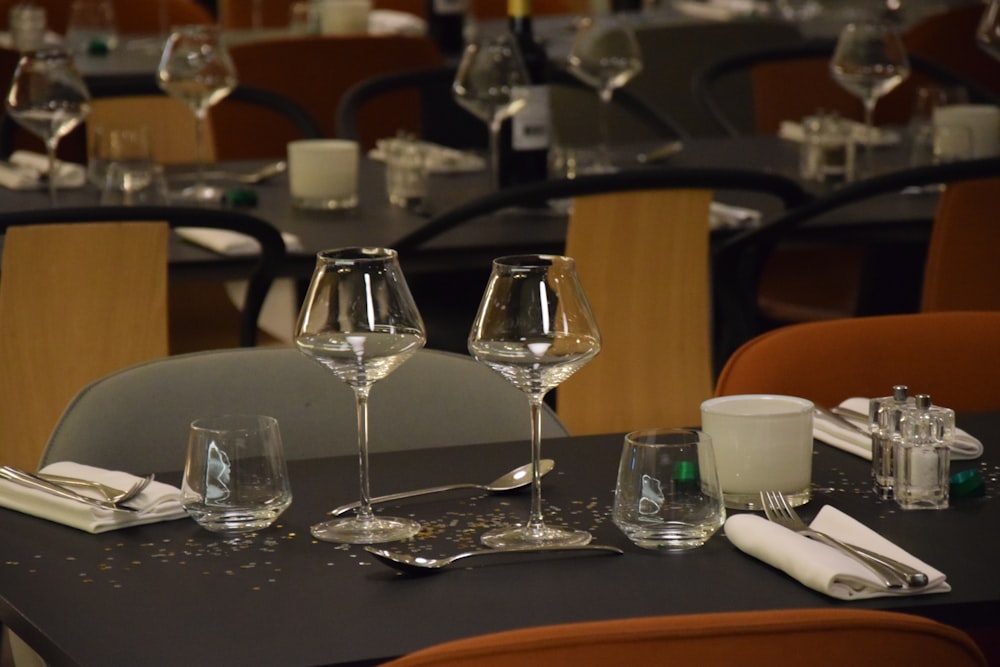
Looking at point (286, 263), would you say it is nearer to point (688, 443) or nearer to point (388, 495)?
point (388, 495)

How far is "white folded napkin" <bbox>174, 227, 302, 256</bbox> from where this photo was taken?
2602 millimetres

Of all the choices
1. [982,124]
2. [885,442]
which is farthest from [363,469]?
[982,124]

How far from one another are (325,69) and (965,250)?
2175 millimetres

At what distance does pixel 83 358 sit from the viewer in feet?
8.04

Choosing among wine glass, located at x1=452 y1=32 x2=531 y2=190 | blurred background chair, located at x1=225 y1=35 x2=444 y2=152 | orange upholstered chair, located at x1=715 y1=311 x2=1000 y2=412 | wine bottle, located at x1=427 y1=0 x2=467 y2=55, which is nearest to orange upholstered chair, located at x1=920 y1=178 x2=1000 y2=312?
wine glass, located at x1=452 y1=32 x2=531 y2=190

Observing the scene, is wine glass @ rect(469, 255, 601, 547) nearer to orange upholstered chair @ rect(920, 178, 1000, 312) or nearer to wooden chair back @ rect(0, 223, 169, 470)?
wooden chair back @ rect(0, 223, 169, 470)

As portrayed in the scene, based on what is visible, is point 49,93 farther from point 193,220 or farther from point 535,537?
point 535,537

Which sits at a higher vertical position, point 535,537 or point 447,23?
point 447,23

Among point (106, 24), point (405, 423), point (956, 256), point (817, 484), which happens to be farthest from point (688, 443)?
point (106, 24)

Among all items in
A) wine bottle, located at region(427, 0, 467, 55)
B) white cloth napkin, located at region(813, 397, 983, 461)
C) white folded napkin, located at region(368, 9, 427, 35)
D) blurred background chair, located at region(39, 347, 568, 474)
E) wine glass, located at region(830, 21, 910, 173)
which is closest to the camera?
white cloth napkin, located at region(813, 397, 983, 461)

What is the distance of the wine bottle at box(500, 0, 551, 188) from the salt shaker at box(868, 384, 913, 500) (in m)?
1.57

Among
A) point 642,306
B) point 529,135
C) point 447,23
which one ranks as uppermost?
point 447,23

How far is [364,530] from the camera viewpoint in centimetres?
136

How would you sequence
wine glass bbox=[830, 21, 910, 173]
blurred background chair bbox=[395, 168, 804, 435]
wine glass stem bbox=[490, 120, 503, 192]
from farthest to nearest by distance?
wine glass bbox=[830, 21, 910, 173]
wine glass stem bbox=[490, 120, 503, 192]
blurred background chair bbox=[395, 168, 804, 435]
